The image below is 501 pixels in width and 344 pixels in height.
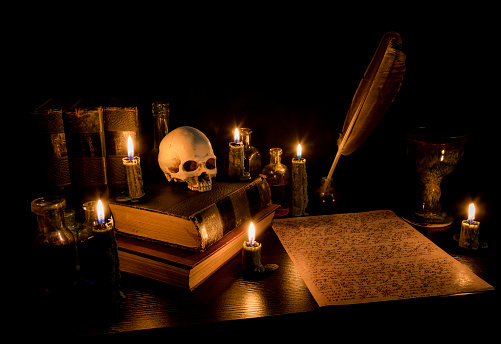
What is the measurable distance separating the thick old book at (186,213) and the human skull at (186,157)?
33mm

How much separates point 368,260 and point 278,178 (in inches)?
18.1

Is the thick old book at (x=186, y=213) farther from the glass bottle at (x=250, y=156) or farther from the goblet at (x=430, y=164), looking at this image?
the goblet at (x=430, y=164)

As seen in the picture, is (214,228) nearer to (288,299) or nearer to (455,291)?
(288,299)

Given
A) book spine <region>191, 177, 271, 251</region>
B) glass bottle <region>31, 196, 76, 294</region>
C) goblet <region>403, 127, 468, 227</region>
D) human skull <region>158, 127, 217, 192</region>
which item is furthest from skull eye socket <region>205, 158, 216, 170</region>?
goblet <region>403, 127, 468, 227</region>

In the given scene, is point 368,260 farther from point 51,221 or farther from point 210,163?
point 51,221

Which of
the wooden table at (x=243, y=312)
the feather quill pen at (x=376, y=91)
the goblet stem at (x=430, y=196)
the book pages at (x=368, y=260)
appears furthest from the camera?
the goblet stem at (x=430, y=196)

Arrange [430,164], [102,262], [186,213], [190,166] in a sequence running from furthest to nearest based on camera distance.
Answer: [430,164], [190,166], [186,213], [102,262]

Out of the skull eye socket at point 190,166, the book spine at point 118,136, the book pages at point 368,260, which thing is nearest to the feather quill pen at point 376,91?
the book pages at point 368,260

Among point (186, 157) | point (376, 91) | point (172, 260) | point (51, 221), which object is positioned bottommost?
point (172, 260)

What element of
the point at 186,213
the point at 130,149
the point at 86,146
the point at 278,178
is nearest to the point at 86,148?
the point at 86,146

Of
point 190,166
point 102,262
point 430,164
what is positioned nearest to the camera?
point 102,262

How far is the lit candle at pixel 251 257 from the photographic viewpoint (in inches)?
43.5

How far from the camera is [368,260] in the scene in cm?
120

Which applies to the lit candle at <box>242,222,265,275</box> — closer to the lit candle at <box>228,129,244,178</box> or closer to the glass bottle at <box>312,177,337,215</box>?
the lit candle at <box>228,129,244,178</box>
